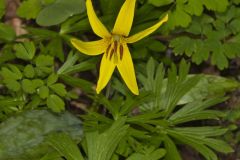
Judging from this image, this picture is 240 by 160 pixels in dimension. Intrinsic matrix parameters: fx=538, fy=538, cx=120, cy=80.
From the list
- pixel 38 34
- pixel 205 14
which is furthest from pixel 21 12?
pixel 205 14

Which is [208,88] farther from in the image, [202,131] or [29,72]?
[29,72]

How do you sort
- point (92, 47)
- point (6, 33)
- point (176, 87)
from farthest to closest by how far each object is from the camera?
point (6, 33)
point (176, 87)
point (92, 47)

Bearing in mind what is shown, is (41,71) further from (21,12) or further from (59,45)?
(21,12)

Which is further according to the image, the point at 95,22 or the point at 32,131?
the point at 32,131

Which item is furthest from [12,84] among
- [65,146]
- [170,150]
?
[170,150]

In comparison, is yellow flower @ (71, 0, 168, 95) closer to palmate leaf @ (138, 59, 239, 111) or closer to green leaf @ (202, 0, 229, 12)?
palmate leaf @ (138, 59, 239, 111)

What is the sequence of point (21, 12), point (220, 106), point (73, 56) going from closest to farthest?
point (73, 56) < point (21, 12) < point (220, 106)

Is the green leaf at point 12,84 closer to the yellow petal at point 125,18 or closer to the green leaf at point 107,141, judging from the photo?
the green leaf at point 107,141

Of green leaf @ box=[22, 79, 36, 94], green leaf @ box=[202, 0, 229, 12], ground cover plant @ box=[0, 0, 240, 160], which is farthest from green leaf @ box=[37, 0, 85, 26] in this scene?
green leaf @ box=[202, 0, 229, 12]
